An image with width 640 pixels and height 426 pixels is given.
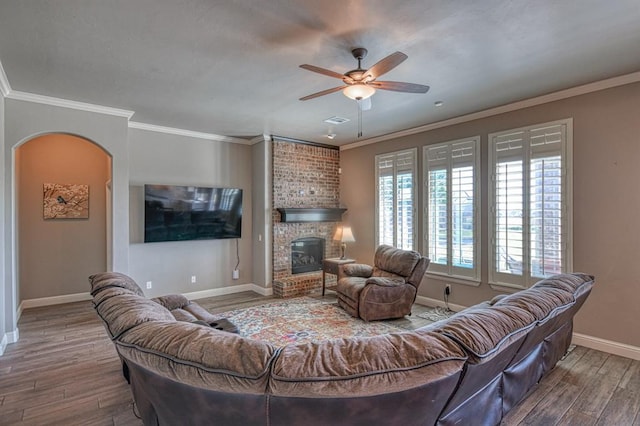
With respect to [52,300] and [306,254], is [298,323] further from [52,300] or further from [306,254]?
[52,300]

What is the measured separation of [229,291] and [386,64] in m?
4.95

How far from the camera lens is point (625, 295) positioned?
339cm

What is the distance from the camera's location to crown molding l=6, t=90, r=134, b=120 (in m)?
3.77

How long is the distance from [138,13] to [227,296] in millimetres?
4600

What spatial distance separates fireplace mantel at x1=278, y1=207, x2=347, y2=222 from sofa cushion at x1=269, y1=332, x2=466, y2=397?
15.4ft

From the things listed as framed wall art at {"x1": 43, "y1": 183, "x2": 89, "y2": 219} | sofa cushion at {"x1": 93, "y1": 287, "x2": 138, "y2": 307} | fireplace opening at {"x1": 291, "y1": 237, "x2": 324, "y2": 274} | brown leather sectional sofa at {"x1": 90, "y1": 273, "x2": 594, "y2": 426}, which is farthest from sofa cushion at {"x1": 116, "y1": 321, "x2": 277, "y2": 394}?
framed wall art at {"x1": 43, "y1": 183, "x2": 89, "y2": 219}

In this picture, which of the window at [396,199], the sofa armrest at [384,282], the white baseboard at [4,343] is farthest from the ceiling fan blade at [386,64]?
the white baseboard at [4,343]

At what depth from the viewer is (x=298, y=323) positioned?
4.36 m

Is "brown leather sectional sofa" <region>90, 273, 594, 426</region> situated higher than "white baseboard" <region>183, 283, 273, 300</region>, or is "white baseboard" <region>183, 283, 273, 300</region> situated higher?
"brown leather sectional sofa" <region>90, 273, 594, 426</region>

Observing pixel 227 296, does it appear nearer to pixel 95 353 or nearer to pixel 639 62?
pixel 95 353

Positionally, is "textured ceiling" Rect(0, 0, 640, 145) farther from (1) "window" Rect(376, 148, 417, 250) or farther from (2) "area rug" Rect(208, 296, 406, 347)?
(2) "area rug" Rect(208, 296, 406, 347)

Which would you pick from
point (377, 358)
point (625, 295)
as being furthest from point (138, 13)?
point (625, 295)

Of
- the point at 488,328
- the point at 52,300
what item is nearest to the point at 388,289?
the point at 488,328

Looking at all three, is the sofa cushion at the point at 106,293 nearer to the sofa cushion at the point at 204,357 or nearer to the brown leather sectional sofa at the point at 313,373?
the brown leather sectional sofa at the point at 313,373
